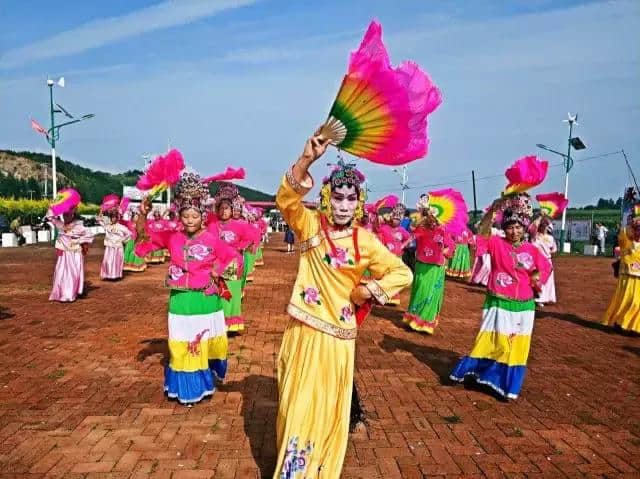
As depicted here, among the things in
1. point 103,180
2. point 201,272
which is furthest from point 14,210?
point 103,180

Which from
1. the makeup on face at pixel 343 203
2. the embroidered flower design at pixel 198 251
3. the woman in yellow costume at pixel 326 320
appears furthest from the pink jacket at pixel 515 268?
the embroidered flower design at pixel 198 251

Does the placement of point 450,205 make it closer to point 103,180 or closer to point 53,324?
point 53,324

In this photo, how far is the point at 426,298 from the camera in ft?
29.5

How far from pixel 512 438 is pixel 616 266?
20.7 ft

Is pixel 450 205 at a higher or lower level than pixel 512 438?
higher

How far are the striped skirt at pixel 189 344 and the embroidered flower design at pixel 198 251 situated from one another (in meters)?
0.35

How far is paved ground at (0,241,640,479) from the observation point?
4.21 m

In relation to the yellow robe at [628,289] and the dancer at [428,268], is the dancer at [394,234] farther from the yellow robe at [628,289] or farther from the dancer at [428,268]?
the yellow robe at [628,289]

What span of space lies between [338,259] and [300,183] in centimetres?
56

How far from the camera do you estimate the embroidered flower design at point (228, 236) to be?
7133 mm

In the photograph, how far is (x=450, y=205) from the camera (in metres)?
8.71

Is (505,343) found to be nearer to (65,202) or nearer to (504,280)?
(504,280)

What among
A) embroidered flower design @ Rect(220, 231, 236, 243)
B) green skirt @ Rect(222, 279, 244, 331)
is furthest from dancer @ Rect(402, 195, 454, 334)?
embroidered flower design @ Rect(220, 231, 236, 243)

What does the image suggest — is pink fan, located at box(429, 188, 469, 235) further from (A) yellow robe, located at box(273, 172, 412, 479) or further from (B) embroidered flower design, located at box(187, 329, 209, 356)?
(A) yellow robe, located at box(273, 172, 412, 479)
